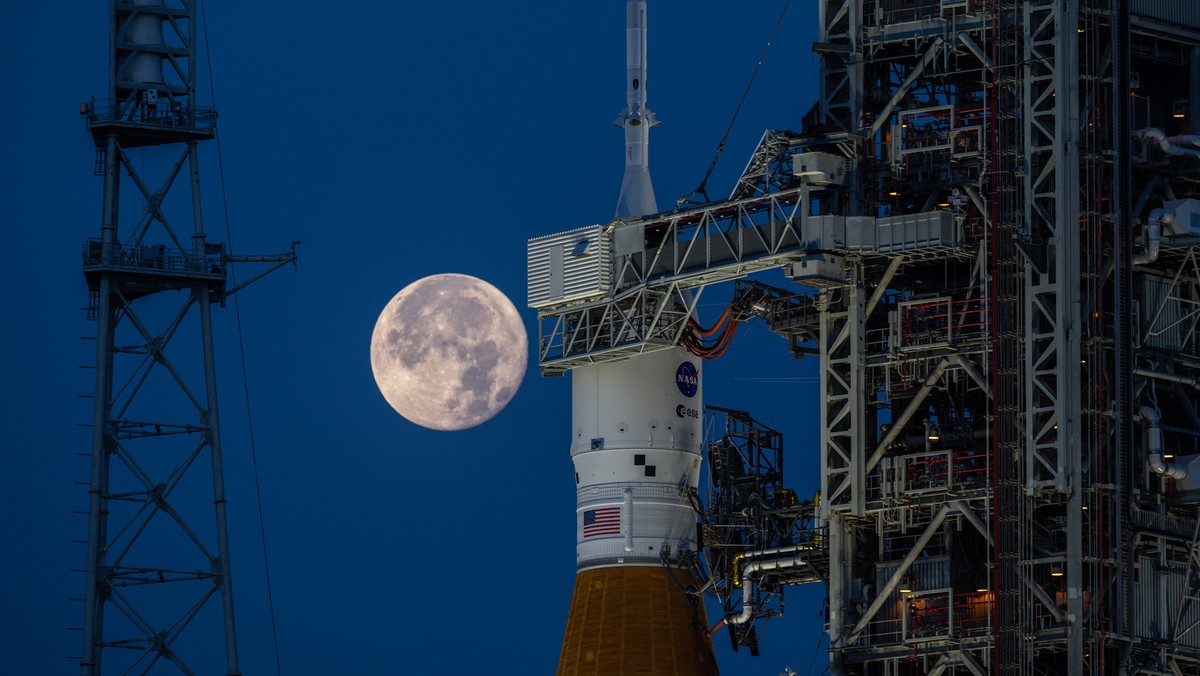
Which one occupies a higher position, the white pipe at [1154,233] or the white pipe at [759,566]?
the white pipe at [1154,233]

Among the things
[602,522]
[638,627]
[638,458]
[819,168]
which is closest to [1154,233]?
[819,168]

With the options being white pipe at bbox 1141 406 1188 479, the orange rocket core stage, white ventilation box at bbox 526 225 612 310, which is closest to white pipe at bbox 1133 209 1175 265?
white pipe at bbox 1141 406 1188 479

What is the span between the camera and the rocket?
108 m

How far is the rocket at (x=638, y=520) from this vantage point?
10831 cm

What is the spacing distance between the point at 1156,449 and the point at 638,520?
703 inches

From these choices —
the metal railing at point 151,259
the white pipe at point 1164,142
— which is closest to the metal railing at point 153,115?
the metal railing at point 151,259

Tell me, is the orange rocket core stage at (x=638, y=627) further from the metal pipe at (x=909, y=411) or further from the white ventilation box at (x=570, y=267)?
the metal pipe at (x=909, y=411)

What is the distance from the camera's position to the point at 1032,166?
9994 centimetres

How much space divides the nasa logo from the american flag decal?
4.50 meters

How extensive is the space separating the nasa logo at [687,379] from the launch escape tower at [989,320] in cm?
301

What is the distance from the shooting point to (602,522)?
10925cm

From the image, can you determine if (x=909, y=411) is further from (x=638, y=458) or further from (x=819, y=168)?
(x=638, y=458)

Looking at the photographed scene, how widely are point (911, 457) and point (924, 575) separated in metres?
3.52

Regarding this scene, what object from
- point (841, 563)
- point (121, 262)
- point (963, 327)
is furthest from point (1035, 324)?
point (121, 262)
